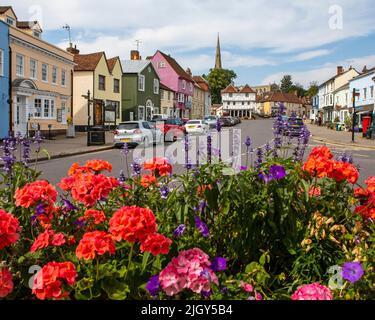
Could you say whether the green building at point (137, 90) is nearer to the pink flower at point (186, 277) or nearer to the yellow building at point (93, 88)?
the yellow building at point (93, 88)

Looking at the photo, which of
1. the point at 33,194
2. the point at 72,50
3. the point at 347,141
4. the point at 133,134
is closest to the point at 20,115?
the point at 133,134

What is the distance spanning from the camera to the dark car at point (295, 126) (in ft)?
12.5

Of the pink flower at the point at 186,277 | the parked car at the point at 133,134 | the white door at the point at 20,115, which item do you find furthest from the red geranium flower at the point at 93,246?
the white door at the point at 20,115

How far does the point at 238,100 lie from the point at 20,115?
97.0 metres

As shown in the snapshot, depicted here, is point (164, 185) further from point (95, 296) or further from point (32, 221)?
point (95, 296)

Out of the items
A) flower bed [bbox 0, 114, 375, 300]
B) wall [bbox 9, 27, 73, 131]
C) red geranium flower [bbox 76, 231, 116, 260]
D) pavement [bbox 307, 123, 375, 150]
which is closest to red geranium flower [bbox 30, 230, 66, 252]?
flower bed [bbox 0, 114, 375, 300]

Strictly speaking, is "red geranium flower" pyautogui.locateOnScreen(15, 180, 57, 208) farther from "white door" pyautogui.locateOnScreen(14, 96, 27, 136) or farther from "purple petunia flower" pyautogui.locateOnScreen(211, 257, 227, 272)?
"white door" pyautogui.locateOnScreen(14, 96, 27, 136)

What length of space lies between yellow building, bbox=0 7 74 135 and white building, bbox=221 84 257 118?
85165mm

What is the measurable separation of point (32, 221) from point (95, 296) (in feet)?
2.96

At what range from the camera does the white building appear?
387 ft

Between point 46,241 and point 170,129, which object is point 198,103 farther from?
point 46,241

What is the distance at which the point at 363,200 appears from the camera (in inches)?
122

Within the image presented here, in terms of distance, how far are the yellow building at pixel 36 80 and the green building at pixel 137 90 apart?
1255cm
